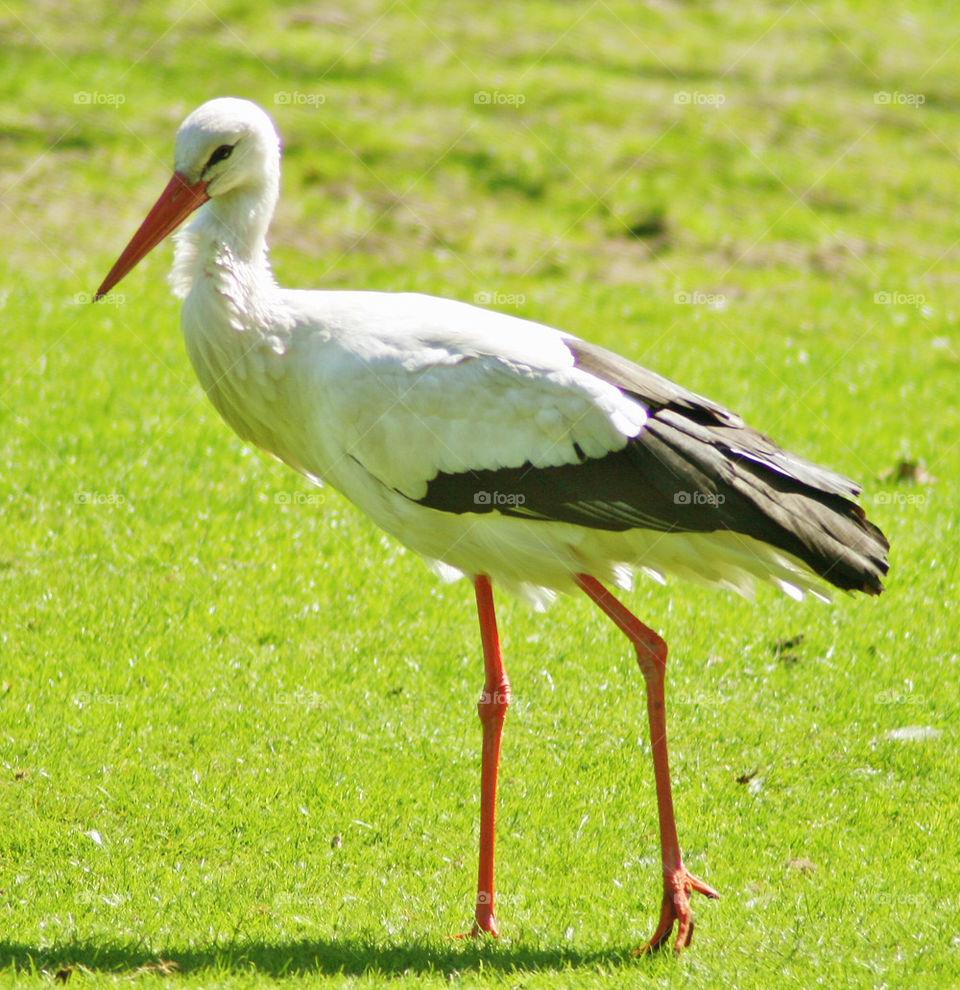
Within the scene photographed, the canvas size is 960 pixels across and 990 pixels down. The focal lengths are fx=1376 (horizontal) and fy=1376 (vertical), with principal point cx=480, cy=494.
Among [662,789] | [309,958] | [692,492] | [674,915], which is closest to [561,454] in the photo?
[692,492]

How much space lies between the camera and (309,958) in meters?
4.32

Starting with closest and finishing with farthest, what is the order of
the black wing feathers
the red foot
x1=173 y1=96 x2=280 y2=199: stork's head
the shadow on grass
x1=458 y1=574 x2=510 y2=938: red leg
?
the shadow on grass < the red foot < the black wing feathers < x1=458 y1=574 x2=510 y2=938: red leg < x1=173 y1=96 x2=280 y2=199: stork's head

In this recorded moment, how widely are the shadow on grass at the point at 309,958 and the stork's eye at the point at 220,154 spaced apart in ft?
8.92

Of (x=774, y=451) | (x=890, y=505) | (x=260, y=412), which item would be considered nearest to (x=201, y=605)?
(x=260, y=412)

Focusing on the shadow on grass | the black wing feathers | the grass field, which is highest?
the black wing feathers

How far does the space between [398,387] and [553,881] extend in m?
1.90

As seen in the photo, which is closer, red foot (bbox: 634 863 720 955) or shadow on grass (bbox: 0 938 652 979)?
shadow on grass (bbox: 0 938 652 979)

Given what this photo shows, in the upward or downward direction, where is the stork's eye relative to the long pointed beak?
upward

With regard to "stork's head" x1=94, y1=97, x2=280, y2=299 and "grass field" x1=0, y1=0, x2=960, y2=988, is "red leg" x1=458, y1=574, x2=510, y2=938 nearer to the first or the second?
"grass field" x1=0, y1=0, x2=960, y2=988

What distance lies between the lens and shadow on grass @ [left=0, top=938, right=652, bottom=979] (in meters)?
4.20

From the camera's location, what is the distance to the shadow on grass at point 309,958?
4.20 metres

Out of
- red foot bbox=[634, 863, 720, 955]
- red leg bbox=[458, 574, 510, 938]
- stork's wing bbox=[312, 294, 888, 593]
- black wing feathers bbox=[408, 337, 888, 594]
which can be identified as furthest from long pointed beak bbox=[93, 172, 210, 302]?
red foot bbox=[634, 863, 720, 955]

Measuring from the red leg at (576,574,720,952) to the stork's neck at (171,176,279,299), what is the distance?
1658mm

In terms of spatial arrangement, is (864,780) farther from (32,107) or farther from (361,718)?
(32,107)
